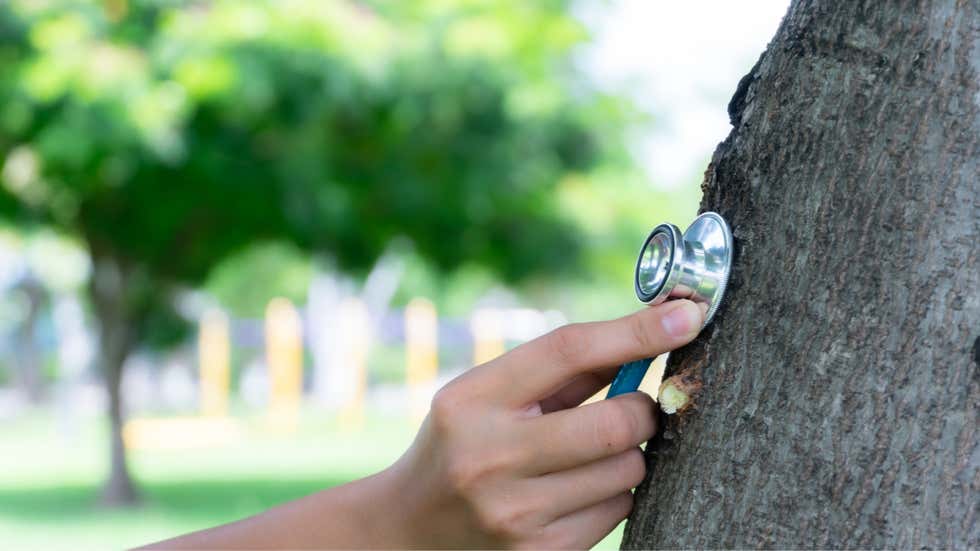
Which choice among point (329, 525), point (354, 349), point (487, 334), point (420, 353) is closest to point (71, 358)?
point (354, 349)

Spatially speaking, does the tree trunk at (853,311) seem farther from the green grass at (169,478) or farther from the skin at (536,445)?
the green grass at (169,478)

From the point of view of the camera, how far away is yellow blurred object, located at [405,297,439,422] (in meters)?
20.2

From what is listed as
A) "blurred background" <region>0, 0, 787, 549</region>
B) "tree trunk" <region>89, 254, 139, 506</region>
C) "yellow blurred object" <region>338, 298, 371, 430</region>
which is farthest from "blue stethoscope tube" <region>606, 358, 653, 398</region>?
"yellow blurred object" <region>338, 298, 371, 430</region>

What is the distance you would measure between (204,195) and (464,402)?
7.91 m

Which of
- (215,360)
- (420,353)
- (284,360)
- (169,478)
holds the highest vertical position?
(215,360)

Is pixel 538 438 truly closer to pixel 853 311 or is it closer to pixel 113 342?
pixel 853 311

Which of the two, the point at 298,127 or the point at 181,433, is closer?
the point at 298,127

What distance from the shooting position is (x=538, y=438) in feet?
3.76

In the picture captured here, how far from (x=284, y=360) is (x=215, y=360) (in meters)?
1.31

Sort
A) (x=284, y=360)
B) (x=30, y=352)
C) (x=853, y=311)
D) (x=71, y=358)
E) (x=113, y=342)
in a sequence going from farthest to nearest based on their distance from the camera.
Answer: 1. (x=30, y=352)
2. (x=284, y=360)
3. (x=71, y=358)
4. (x=113, y=342)
5. (x=853, y=311)

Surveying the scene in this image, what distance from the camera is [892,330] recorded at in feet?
3.67

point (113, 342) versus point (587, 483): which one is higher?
point (113, 342)

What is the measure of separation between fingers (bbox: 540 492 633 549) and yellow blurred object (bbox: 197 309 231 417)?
18935 millimetres

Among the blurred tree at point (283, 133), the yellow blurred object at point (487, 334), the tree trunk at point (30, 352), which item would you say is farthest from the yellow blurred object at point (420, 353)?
the blurred tree at point (283, 133)
